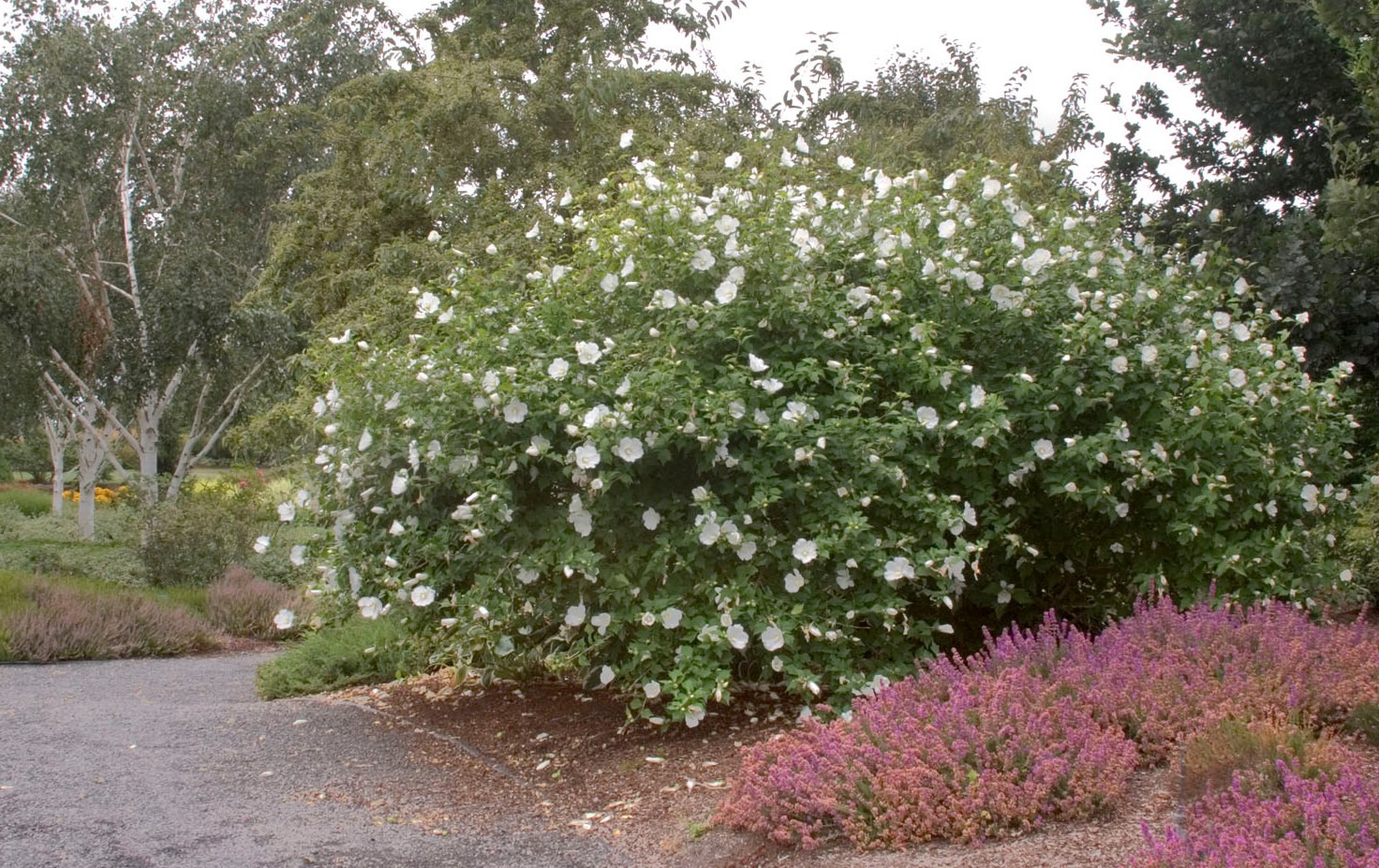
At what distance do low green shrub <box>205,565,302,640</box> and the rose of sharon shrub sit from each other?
5905 mm

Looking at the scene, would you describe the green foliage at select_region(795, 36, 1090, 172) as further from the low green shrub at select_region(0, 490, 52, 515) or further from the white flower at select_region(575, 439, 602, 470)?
the low green shrub at select_region(0, 490, 52, 515)

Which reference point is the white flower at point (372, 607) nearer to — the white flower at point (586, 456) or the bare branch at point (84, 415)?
the white flower at point (586, 456)

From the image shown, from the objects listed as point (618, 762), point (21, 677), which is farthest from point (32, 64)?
point (618, 762)

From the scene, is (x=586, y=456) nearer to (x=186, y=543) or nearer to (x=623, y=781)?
(x=623, y=781)

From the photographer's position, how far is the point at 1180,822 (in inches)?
132

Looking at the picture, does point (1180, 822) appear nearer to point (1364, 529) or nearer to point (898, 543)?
point (898, 543)

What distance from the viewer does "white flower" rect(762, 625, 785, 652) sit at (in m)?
4.69

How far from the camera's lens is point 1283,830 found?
293cm

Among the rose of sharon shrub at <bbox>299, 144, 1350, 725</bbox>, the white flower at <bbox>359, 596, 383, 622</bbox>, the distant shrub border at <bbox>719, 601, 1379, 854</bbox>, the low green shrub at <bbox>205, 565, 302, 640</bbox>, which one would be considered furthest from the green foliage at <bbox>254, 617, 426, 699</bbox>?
the distant shrub border at <bbox>719, 601, 1379, 854</bbox>

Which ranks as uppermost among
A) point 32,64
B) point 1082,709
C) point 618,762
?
point 32,64

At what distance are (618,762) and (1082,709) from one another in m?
2.00

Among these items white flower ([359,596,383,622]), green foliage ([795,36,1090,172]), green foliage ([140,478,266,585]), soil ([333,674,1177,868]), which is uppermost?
green foliage ([795,36,1090,172])

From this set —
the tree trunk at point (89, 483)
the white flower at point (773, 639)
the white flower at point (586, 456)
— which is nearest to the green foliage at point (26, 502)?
the tree trunk at point (89, 483)

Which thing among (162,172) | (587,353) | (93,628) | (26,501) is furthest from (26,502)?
(587,353)
